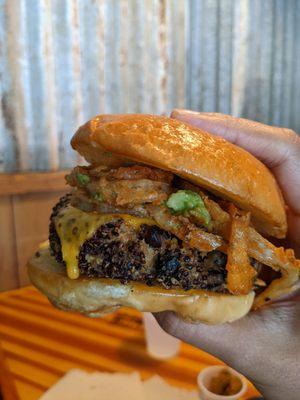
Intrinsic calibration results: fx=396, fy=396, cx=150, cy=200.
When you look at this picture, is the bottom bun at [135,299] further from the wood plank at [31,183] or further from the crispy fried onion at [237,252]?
the wood plank at [31,183]

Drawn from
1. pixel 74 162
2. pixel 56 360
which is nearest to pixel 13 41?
pixel 74 162

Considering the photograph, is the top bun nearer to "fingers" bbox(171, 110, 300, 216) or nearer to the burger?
the burger

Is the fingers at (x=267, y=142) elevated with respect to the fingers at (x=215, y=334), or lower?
elevated

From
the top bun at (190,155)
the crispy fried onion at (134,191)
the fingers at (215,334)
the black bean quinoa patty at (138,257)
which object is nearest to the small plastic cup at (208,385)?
the fingers at (215,334)

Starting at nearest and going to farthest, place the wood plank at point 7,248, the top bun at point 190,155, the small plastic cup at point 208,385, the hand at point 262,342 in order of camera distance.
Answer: the top bun at point 190,155, the hand at point 262,342, the small plastic cup at point 208,385, the wood plank at point 7,248

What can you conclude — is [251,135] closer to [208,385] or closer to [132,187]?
[132,187]

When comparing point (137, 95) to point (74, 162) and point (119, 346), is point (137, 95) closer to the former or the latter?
point (74, 162)

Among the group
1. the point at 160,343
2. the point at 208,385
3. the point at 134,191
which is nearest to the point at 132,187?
the point at 134,191
